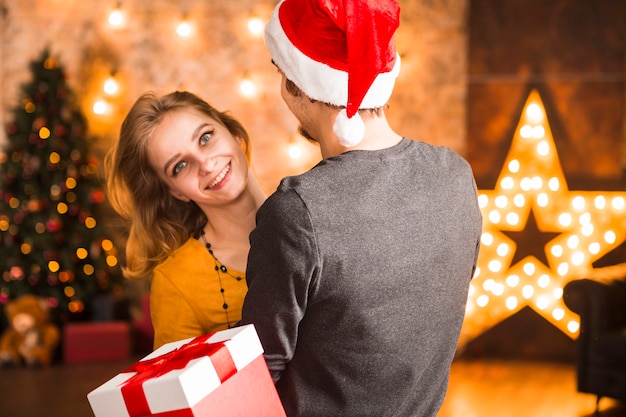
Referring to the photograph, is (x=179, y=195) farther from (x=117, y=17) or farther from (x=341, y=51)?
(x=117, y=17)

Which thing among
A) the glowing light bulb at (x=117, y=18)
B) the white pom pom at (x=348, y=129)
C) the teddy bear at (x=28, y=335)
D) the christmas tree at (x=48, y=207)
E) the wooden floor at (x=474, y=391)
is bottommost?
the wooden floor at (x=474, y=391)

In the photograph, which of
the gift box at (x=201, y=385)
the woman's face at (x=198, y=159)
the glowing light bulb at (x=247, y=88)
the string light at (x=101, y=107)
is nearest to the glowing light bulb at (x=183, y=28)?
the glowing light bulb at (x=247, y=88)

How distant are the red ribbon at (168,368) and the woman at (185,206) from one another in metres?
0.57

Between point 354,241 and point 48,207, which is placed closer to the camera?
point 354,241

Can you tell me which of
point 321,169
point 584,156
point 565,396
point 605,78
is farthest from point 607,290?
point 321,169

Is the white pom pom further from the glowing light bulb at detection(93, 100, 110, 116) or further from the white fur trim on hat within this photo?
the glowing light bulb at detection(93, 100, 110, 116)

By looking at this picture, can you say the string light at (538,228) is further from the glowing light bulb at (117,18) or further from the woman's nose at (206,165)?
the woman's nose at (206,165)

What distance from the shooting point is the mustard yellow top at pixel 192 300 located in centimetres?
170

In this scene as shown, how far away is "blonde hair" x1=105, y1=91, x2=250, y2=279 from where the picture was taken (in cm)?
179

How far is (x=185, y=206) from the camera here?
1.93 metres

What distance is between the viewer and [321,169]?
3.66 feet

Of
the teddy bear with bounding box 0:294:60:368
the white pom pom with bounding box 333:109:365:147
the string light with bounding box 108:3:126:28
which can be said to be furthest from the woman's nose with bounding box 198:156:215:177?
the string light with bounding box 108:3:126:28

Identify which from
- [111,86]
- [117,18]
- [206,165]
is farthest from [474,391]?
[117,18]

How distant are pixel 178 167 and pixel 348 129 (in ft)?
2.14
